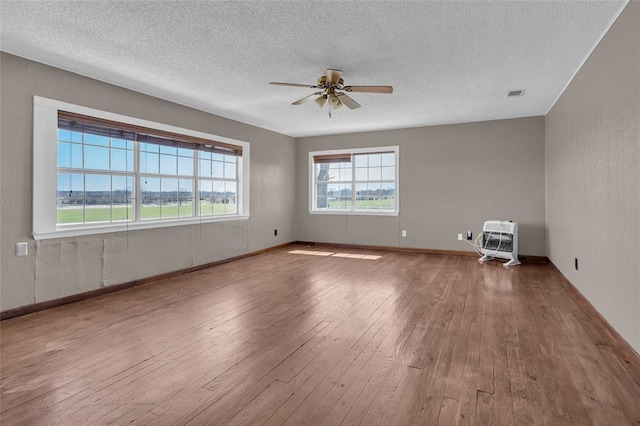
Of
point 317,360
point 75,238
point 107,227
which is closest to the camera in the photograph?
A: point 317,360

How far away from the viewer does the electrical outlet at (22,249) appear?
331 cm

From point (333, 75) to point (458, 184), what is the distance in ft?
12.5

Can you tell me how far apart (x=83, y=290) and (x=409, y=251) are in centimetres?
531

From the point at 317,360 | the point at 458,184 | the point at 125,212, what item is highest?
the point at 458,184

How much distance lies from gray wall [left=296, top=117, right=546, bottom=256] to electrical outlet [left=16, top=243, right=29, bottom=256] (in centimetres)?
526

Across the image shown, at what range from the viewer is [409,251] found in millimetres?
6785

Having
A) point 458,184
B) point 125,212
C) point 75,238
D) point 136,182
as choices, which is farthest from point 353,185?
point 75,238

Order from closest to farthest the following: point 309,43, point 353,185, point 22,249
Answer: point 309,43, point 22,249, point 353,185

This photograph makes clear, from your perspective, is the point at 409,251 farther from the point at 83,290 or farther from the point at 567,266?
the point at 83,290

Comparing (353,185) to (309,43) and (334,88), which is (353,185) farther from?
(309,43)

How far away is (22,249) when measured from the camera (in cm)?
333

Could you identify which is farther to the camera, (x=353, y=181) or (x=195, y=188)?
(x=353, y=181)

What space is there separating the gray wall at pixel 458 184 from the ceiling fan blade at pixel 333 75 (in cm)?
349

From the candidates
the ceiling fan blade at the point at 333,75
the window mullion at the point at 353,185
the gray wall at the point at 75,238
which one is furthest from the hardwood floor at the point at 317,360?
the window mullion at the point at 353,185
